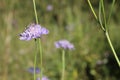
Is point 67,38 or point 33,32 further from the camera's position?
point 67,38

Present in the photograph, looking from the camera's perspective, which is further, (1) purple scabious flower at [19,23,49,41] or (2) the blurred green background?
(2) the blurred green background

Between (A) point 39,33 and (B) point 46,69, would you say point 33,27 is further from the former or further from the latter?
(B) point 46,69

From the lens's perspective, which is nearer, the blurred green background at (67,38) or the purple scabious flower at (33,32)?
the purple scabious flower at (33,32)

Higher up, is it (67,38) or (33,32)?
(67,38)

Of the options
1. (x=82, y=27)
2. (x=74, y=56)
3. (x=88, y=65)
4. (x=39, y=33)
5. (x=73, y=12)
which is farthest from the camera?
(x=73, y=12)

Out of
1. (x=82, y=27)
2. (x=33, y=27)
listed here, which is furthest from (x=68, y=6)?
(x=33, y=27)

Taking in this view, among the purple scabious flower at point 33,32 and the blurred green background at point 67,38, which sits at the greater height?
the blurred green background at point 67,38

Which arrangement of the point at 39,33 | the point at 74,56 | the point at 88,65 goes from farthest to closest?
the point at 74,56, the point at 88,65, the point at 39,33

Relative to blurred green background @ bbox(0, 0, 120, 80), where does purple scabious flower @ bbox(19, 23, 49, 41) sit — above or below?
below
